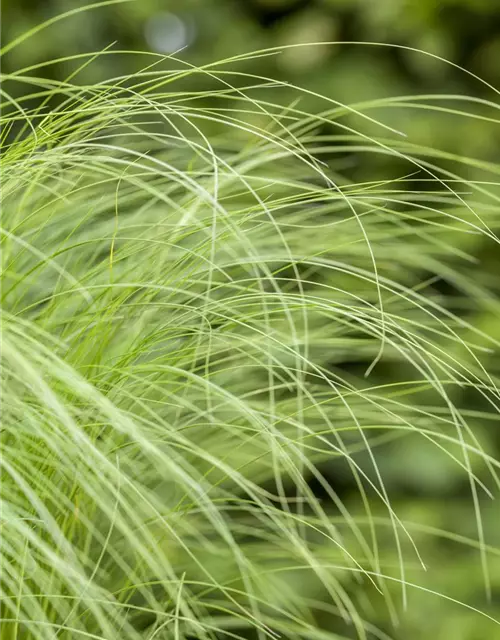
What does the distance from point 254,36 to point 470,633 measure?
38.0 inches

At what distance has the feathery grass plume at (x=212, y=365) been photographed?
66 cm

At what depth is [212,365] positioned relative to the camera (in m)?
1.11

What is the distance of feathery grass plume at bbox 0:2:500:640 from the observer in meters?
0.66

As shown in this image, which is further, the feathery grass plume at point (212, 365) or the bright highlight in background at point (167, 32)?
the bright highlight in background at point (167, 32)

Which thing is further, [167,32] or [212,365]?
[167,32]

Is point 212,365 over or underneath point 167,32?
underneath

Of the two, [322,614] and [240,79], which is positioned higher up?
[240,79]

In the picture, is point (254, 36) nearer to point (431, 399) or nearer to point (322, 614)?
point (431, 399)

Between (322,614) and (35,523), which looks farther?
(322,614)

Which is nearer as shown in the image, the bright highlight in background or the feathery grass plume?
the feathery grass plume

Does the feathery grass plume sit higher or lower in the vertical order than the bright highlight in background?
lower

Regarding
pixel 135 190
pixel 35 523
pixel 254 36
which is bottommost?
pixel 35 523

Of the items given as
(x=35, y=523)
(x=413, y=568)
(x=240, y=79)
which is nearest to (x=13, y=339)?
(x=35, y=523)

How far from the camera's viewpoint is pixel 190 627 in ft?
2.80
